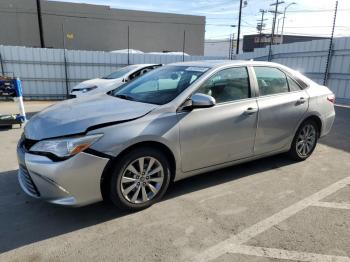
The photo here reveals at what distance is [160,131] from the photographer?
330 centimetres

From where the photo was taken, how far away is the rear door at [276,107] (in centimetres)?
423

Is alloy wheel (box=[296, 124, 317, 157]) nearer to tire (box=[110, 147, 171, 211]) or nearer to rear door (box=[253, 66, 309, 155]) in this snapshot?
rear door (box=[253, 66, 309, 155])

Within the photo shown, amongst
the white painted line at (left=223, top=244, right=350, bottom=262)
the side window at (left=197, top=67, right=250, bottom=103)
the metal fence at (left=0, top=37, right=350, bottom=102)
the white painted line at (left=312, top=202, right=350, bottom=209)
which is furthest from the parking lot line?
the metal fence at (left=0, top=37, right=350, bottom=102)

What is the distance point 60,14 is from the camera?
111 ft

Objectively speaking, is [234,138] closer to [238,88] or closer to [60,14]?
[238,88]

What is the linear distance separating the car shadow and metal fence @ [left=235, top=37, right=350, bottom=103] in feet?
27.7

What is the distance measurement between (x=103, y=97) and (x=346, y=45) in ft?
31.6

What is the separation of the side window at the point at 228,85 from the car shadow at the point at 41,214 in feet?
3.90

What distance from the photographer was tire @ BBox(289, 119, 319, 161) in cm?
480

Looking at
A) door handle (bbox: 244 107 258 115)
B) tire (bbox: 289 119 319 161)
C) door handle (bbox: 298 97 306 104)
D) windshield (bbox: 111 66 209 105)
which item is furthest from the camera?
tire (bbox: 289 119 319 161)

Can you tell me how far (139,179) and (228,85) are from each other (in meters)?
1.72

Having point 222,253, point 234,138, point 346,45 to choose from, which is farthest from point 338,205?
point 346,45

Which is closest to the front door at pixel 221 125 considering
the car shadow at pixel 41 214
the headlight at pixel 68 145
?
the car shadow at pixel 41 214

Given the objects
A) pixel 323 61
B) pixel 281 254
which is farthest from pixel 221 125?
pixel 323 61
